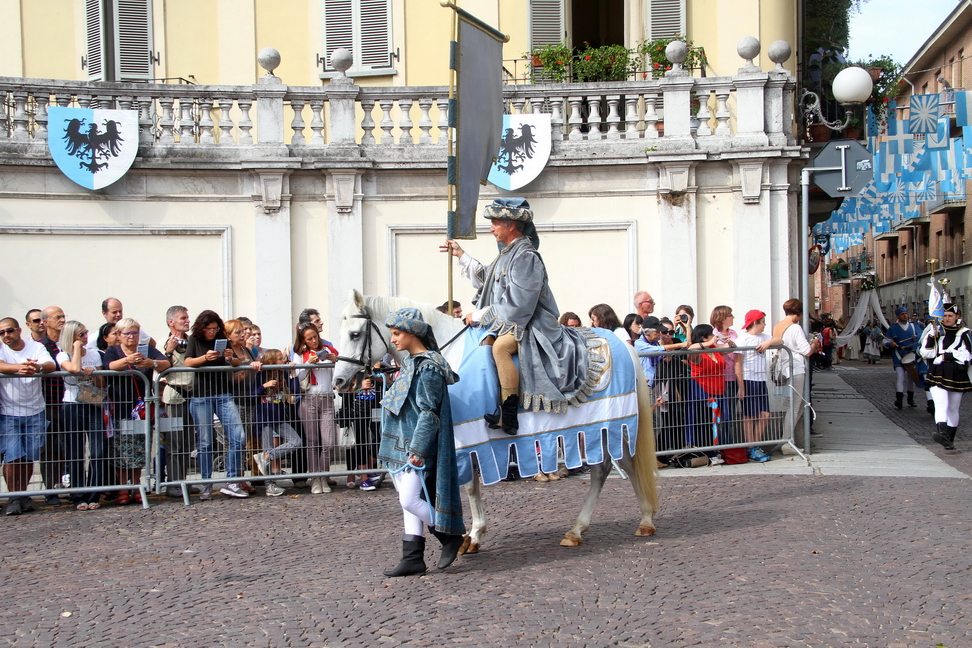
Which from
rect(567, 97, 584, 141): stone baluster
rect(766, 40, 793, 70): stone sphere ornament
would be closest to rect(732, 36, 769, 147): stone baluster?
rect(766, 40, 793, 70): stone sphere ornament

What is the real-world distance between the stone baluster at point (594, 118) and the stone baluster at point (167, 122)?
222 inches

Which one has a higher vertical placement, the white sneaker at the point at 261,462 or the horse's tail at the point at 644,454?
the horse's tail at the point at 644,454

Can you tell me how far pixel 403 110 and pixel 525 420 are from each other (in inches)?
309

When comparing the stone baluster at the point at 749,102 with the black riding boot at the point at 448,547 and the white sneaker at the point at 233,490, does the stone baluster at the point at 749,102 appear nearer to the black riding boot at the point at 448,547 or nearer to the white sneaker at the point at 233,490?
the white sneaker at the point at 233,490

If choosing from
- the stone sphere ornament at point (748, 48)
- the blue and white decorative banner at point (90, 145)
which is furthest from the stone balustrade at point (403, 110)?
the blue and white decorative banner at point (90, 145)

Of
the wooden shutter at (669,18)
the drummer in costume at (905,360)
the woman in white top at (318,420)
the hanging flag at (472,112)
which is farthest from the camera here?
the drummer in costume at (905,360)

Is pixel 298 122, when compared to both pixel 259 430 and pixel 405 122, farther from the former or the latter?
pixel 259 430

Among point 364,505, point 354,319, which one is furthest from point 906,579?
point 364,505

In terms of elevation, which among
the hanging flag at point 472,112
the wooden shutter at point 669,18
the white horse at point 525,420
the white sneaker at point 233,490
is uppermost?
the wooden shutter at point 669,18

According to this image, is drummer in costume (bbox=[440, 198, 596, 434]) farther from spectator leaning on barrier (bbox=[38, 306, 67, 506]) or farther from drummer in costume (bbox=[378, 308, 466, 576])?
spectator leaning on barrier (bbox=[38, 306, 67, 506])

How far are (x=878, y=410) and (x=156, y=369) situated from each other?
42.0 feet

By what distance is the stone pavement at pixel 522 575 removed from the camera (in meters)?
5.02

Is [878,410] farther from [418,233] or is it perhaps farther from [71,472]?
[71,472]

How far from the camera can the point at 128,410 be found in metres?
9.18
